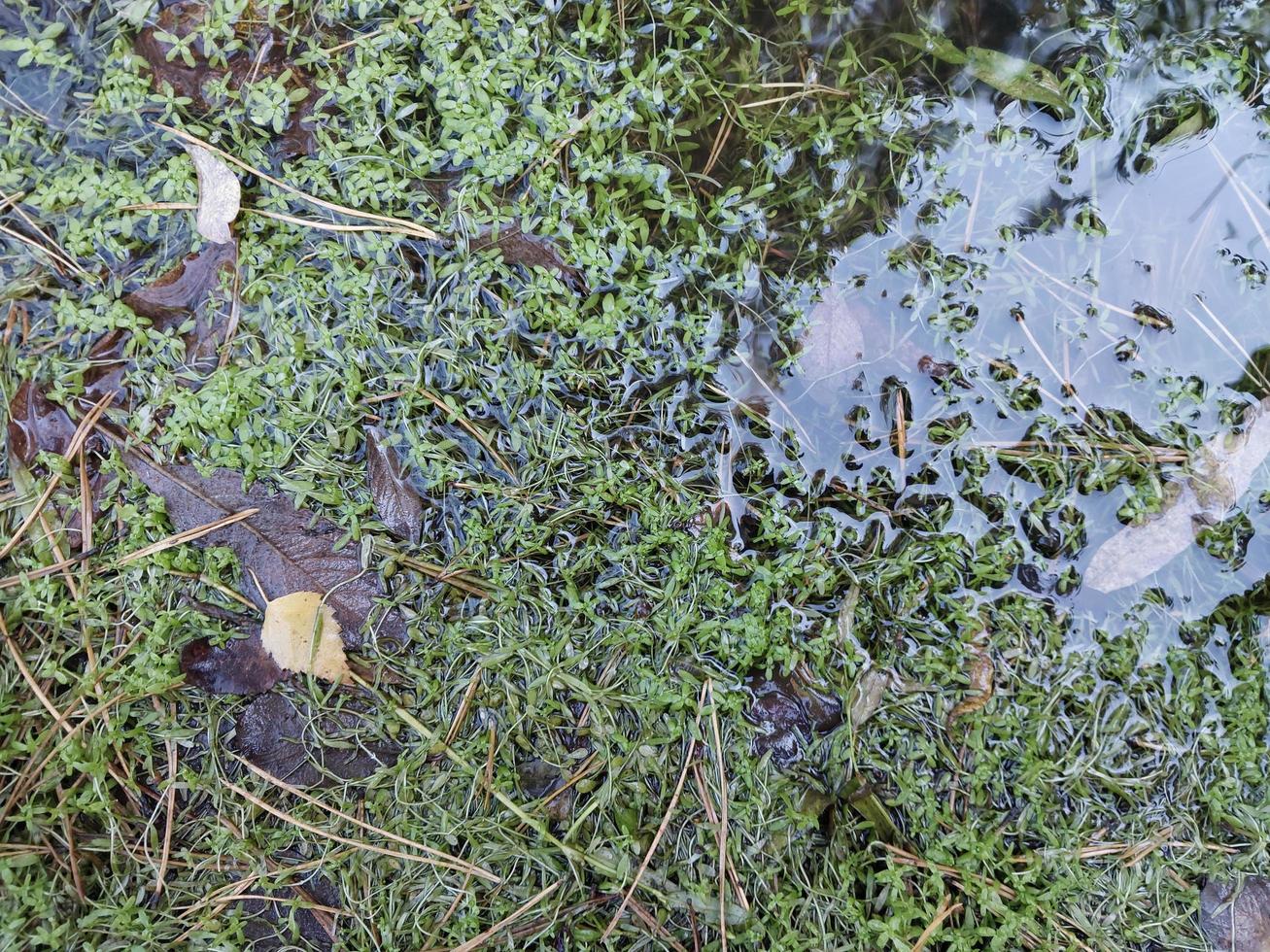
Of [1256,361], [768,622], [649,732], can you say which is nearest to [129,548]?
[649,732]

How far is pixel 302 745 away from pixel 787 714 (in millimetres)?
1780

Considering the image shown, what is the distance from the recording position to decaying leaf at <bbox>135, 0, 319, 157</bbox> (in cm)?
285

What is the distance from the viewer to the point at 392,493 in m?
2.82

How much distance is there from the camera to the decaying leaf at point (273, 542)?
9.18 ft

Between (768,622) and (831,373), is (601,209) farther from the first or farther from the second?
(768,622)

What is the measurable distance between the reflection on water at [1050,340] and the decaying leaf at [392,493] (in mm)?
1154

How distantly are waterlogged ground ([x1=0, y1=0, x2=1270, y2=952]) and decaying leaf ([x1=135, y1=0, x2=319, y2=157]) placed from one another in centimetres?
2

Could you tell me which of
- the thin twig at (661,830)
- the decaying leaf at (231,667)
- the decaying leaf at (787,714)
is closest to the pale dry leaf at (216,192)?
the decaying leaf at (231,667)

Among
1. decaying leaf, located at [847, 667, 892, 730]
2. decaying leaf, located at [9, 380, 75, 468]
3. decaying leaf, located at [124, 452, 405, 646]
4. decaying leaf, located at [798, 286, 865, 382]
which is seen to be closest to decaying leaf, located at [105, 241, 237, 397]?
decaying leaf, located at [9, 380, 75, 468]

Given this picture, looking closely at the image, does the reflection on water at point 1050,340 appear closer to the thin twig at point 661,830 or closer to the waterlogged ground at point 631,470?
the waterlogged ground at point 631,470

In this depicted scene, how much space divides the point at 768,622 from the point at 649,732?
1.91 feet

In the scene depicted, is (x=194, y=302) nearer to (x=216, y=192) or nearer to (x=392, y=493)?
(x=216, y=192)

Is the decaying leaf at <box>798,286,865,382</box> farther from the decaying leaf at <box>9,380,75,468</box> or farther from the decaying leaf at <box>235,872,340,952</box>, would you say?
the decaying leaf at <box>9,380,75,468</box>

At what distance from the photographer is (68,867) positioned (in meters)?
2.73
